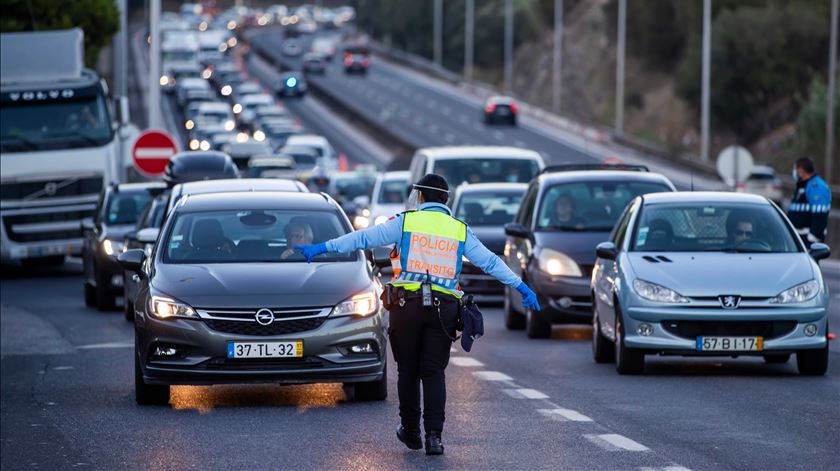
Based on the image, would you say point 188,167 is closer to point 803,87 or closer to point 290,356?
point 290,356

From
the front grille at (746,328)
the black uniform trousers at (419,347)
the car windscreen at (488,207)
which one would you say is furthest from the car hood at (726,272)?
the car windscreen at (488,207)

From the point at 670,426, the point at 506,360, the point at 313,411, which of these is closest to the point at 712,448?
the point at 670,426

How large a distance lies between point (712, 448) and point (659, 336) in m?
4.46

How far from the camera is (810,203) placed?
75.3 feet

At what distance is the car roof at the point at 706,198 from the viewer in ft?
56.6

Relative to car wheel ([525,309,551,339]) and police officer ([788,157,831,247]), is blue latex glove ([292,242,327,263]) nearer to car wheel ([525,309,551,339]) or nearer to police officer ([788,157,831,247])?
car wheel ([525,309,551,339])

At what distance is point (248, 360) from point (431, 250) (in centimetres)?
261

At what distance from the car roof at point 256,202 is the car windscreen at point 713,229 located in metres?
3.01

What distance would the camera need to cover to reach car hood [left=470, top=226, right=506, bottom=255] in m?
26.3

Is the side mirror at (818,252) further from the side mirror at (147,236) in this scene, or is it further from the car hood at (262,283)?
the side mirror at (147,236)

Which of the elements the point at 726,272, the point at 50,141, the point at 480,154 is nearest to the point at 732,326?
the point at 726,272

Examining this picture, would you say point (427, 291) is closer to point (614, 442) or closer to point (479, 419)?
point (614, 442)

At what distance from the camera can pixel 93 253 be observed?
88.5ft

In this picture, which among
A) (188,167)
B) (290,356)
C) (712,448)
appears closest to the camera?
(712,448)
